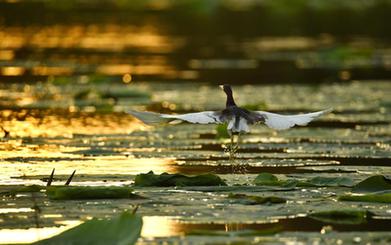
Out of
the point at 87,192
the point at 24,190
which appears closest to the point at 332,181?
the point at 87,192

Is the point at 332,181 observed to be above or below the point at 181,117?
below

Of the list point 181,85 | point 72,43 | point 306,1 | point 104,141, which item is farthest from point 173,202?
point 306,1

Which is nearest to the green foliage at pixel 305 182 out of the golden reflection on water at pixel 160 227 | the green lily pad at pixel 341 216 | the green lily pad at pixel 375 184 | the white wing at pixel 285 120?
the green lily pad at pixel 375 184

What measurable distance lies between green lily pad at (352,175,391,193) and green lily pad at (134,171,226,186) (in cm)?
87

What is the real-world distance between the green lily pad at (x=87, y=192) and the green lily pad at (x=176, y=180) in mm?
404

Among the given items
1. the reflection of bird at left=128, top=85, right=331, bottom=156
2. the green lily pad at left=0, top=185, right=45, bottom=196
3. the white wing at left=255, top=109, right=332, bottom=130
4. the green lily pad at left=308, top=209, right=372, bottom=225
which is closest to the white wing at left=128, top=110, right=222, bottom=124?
the reflection of bird at left=128, top=85, right=331, bottom=156

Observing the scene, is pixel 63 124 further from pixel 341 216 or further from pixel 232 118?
pixel 341 216

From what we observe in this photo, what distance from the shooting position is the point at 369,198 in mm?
7461

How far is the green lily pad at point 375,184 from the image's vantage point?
7734 millimetres

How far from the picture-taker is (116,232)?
610cm

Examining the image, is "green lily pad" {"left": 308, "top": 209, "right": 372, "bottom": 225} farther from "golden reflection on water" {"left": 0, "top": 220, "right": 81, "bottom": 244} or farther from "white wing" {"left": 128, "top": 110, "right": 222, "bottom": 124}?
"golden reflection on water" {"left": 0, "top": 220, "right": 81, "bottom": 244}

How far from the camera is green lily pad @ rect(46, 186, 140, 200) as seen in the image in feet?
24.3

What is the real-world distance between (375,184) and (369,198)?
302 millimetres

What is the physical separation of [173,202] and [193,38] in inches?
695
